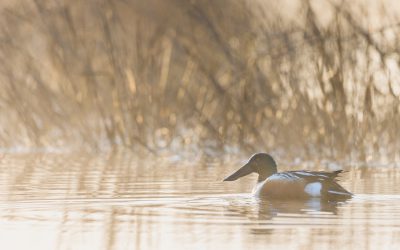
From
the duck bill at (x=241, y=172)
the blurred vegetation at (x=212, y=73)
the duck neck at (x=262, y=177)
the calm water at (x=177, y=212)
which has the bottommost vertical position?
the calm water at (x=177, y=212)

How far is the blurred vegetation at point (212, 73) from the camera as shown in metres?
14.0

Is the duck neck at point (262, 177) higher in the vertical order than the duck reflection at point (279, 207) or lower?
higher

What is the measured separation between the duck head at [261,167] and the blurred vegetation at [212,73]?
190 centimetres

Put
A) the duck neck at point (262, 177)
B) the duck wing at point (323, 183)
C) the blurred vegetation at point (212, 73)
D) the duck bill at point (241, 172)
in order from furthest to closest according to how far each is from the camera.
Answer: the blurred vegetation at point (212, 73), the duck bill at point (241, 172), the duck neck at point (262, 177), the duck wing at point (323, 183)

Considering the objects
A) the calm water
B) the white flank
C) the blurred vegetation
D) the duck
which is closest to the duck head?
the calm water

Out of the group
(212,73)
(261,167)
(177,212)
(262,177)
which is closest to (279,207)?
(177,212)

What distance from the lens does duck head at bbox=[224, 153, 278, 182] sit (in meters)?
11.9

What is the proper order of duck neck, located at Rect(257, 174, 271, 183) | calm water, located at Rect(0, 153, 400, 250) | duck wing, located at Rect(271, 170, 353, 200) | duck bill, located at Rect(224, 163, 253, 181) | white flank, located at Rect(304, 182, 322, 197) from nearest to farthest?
calm water, located at Rect(0, 153, 400, 250), duck wing, located at Rect(271, 170, 353, 200), white flank, located at Rect(304, 182, 322, 197), duck neck, located at Rect(257, 174, 271, 183), duck bill, located at Rect(224, 163, 253, 181)

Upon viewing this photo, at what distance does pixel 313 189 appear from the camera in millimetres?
10766

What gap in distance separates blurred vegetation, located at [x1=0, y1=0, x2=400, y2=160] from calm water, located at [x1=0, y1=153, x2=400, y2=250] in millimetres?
748

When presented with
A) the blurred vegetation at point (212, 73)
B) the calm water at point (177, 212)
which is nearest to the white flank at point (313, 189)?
the calm water at point (177, 212)

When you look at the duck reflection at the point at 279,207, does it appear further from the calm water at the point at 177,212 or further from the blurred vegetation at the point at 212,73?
the blurred vegetation at the point at 212,73

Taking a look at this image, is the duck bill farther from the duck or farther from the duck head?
the duck

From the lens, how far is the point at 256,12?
14.8 m
